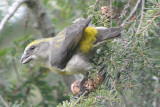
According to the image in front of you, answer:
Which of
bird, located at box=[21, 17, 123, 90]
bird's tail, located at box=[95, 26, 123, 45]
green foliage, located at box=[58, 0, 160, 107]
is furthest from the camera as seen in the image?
bird, located at box=[21, 17, 123, 90]

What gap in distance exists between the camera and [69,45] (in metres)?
2.54

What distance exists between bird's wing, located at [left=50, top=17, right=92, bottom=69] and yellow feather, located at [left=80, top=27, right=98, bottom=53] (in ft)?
0.24

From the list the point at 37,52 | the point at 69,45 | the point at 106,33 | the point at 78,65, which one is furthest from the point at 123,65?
the point at 37,52

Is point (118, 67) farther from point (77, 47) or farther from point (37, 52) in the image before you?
point (37, 52)

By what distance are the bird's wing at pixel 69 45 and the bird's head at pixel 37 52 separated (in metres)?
0.37

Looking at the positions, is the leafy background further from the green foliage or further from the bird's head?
the bird's head

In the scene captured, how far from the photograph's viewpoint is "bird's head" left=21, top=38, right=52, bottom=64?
3.03 meters

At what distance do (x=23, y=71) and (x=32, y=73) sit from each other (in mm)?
181

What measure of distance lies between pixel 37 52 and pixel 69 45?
0.74 m

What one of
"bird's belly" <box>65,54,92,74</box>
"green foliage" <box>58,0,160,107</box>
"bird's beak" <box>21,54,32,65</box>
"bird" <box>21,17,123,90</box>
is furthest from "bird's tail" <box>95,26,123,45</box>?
"bird's beak" <box>21,54,32,65</box>

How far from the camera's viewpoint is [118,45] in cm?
194

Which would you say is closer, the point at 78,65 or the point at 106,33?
the point at 106,33

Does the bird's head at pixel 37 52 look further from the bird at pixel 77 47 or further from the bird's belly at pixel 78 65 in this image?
the bird's belly at pixel 78 65

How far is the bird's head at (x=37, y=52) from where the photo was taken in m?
3.03
